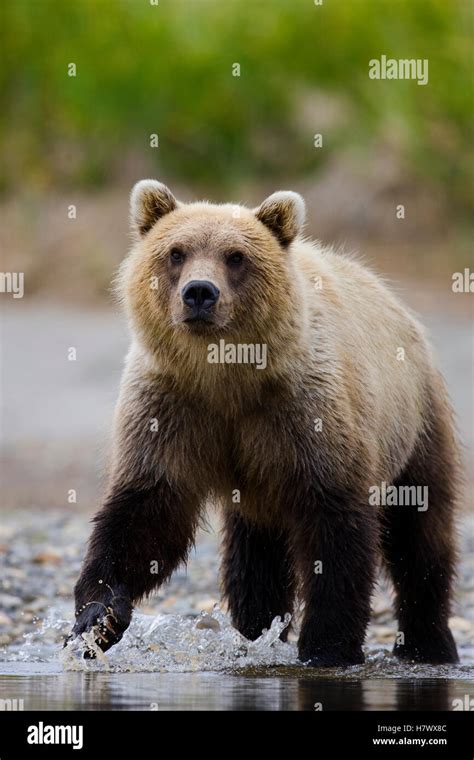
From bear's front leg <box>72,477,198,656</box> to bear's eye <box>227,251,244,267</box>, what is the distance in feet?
4.00

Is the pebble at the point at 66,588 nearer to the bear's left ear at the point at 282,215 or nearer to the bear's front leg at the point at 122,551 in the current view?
the bear's front leg at the point at 122,551

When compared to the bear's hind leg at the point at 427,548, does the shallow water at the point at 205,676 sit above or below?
below

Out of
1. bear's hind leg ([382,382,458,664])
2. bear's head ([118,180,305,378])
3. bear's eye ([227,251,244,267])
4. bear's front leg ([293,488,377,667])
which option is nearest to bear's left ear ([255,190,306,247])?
bear's head ([118,180,305,378])

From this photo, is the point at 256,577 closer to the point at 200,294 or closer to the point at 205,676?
the point at 205,676

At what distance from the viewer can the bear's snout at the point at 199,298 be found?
774 cm

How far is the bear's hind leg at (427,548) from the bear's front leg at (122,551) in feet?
5.58

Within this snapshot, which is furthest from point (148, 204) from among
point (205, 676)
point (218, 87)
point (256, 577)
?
point (218, 87)

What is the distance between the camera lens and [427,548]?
9.78 meters

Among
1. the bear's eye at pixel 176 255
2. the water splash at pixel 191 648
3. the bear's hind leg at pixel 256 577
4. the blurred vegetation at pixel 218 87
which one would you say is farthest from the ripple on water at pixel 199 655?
the blurred vegetation at pixel 218 87

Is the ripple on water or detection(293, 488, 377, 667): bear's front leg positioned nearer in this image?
detection(293, 488, 377, 667): bear's front leg

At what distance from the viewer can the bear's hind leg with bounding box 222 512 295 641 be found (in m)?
9.59

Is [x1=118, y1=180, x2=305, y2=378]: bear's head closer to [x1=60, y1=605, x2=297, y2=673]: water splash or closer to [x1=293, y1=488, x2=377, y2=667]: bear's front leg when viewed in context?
[x1=293, y1=488, x2=377, y2=667]: bear's front leg

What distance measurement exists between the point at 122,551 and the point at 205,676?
815mm
